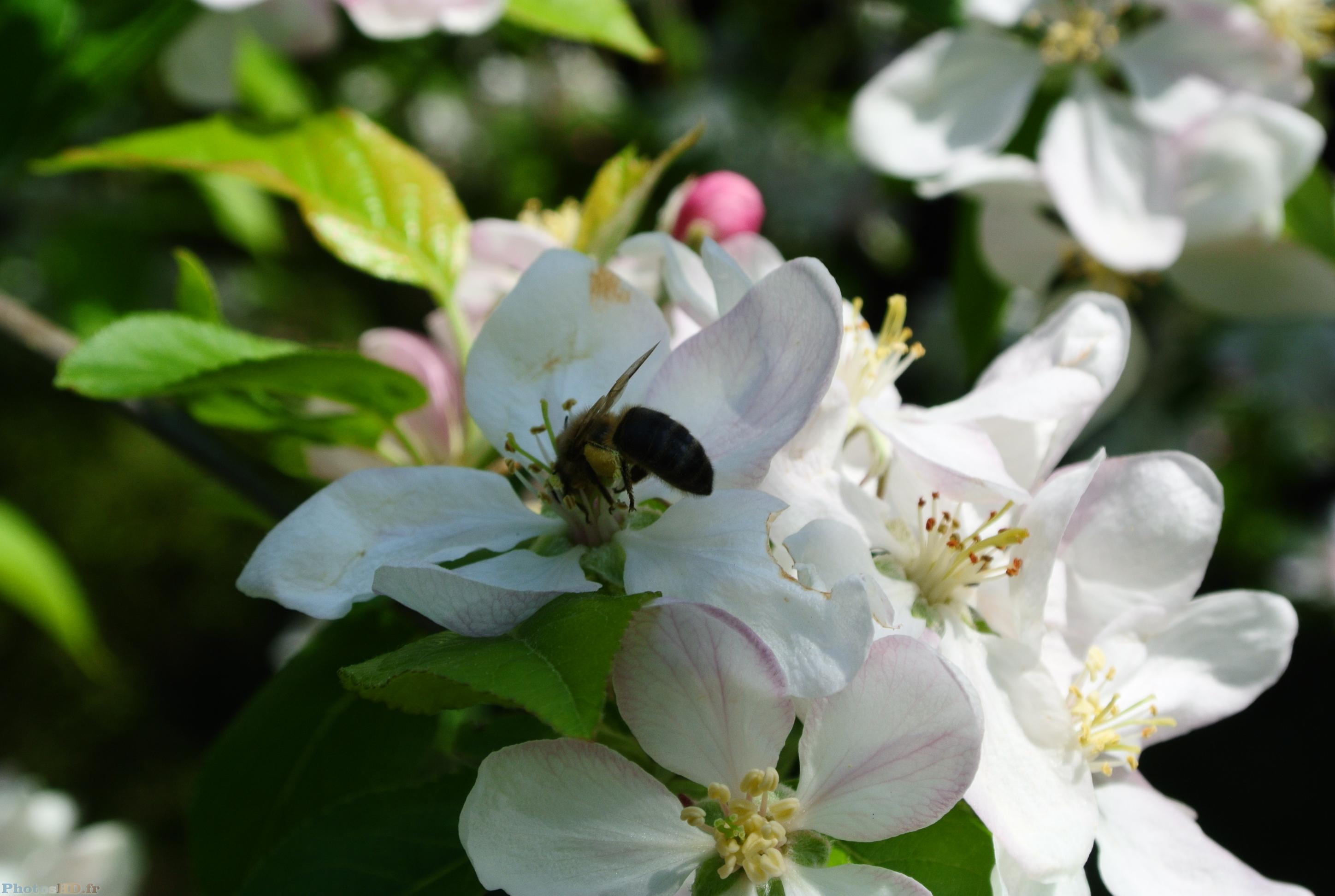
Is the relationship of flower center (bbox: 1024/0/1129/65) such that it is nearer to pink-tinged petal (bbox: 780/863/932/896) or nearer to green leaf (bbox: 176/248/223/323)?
green leaf (bbox: 176/248/223/323)

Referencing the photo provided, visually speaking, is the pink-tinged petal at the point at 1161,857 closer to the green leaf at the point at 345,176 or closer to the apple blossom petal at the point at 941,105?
the green leaf at the point at 345,176

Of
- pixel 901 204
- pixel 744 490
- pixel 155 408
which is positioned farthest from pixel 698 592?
pixel 901 204

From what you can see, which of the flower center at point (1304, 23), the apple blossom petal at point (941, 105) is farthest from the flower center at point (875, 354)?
the flower center at point (1304, 23)

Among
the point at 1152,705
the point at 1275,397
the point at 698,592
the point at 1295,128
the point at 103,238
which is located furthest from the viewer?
the point at 1275,397

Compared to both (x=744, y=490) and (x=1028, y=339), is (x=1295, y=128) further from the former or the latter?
(x=744, y=490)

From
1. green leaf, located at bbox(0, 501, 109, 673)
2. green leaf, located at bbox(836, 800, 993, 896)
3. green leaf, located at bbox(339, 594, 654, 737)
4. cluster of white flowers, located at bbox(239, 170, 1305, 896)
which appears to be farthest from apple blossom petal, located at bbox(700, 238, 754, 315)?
green leaf, located at bbox(0, 501, 109, 673)

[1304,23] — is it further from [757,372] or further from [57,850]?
[57,850]
